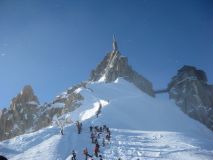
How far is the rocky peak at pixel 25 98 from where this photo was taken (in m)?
118

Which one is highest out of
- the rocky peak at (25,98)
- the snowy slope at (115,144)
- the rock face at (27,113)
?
the rocky peak at (25,98)

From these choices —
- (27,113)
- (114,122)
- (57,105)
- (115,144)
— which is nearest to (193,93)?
(57,105)

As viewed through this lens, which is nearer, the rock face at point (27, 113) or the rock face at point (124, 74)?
the rock face at point (27, 113)

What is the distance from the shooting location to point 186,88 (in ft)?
379

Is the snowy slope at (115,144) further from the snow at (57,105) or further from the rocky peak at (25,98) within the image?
the rocky peak at (25,98)

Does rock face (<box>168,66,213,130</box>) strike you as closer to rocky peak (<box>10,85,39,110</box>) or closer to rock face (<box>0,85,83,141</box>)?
rock face (<box>0,85,83,141</box>)

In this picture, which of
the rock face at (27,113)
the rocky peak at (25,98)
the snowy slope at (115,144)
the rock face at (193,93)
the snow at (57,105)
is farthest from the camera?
the rocky peak at (25,98)

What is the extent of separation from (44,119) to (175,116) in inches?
1707

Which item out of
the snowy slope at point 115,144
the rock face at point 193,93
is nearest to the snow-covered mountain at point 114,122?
the snowy slope at point 115,144

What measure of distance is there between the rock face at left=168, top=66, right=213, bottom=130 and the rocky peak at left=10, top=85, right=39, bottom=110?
53317mm

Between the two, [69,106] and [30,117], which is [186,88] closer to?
[69,106]

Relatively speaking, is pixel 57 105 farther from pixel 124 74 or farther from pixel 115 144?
pixel 115 144

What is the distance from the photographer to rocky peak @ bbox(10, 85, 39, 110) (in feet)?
385

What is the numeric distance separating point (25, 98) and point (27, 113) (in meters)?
8.52
